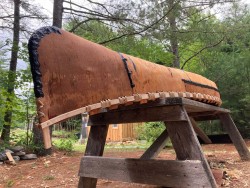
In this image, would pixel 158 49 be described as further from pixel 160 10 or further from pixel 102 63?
pixel 102 63

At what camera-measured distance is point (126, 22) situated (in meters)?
8.04

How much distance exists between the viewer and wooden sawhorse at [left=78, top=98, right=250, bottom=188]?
2584 millimetres

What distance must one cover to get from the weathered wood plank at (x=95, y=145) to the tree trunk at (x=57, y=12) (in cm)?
539

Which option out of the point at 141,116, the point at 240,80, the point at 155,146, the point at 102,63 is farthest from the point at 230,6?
the point at 102,63

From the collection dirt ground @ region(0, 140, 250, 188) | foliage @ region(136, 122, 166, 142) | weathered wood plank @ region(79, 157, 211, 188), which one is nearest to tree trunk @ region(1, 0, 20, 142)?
dirt ground @ region(0, 140, 250, 188)

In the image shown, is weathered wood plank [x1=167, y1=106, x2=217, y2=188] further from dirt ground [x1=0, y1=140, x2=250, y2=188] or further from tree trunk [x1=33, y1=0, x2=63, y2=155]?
tree trunk [x1=33, y1=0, x2=63, y2=155]

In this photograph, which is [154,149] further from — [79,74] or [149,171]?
[79,74]

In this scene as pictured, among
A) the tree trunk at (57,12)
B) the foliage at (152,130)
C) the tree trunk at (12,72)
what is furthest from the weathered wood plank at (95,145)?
the foliage at (152,130)

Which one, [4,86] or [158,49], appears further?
[158,49]

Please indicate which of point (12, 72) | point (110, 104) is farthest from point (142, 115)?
point (12, 72)

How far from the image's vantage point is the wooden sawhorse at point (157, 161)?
2.58 meters

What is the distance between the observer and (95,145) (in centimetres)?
328

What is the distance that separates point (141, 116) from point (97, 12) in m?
5.56

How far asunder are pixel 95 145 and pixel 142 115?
0.73 meters
